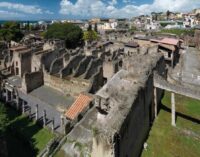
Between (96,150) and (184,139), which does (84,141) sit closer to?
(96,150)

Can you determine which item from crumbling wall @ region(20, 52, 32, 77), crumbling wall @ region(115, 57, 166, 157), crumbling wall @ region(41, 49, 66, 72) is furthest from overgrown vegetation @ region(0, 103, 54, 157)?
crumbling wall @ region(20, 52, 32, 77)

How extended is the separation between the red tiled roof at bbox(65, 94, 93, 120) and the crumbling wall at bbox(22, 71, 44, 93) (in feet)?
37.6

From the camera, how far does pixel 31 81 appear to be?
31.0m

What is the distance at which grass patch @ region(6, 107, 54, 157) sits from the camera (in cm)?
1977

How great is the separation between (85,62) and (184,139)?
2002cm

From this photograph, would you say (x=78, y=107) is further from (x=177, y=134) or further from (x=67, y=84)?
(x=177, y=134)

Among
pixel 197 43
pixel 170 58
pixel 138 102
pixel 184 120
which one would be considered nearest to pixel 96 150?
pixel 138 102

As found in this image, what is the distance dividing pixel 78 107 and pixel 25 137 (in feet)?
19.4

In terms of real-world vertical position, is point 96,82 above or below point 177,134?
above

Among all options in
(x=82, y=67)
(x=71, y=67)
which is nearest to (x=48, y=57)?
(x=71, y=67)

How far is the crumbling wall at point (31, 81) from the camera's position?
99.1 ft

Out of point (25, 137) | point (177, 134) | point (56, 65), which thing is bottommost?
point (25, 137)

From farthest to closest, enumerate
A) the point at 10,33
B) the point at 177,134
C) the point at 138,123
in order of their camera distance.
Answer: the point at 10,33, the point at 177,134, the point at 138,123

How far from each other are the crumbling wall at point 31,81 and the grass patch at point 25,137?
6163 mm
